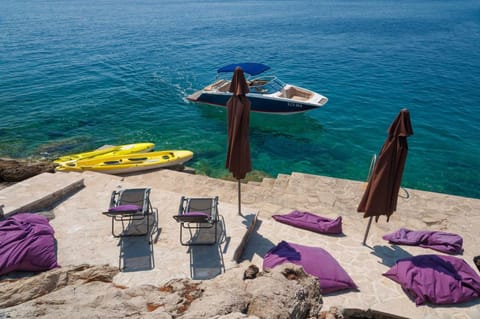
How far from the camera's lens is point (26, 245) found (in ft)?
23.2

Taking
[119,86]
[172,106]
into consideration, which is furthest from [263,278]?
[119,86]

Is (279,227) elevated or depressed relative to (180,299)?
depressed

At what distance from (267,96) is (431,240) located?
1421 centimetres

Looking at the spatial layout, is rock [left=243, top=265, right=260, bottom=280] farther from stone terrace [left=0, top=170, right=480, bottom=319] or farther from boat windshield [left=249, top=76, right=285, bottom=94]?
boat windshield [left=249, top=76, right=285, bottom=94]

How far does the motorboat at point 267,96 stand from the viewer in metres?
20.9

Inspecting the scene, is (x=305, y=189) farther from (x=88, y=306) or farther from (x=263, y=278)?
(x=88, y=306)

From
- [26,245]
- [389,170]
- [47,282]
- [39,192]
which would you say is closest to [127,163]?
[39,192]

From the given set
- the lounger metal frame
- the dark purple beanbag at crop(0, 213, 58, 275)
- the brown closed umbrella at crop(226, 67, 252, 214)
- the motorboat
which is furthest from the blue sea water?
the dark purple beanbag at crop(0, 213, 58, 275)

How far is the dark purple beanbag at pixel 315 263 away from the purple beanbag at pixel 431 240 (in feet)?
9.04

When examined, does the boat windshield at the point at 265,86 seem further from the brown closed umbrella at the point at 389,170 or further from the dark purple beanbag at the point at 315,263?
the dark purple beanbag at the point at 315,263

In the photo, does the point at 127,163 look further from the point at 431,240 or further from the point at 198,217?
the point at 431,240

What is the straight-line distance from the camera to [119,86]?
29641mm

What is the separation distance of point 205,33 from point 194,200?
5152cm

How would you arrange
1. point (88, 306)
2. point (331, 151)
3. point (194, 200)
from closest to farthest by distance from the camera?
point (88, 306), point (194, 200), point (331, 151)
